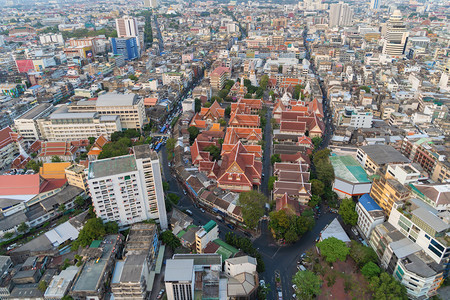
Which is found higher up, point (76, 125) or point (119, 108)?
point (119, 108)

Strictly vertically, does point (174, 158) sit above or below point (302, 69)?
below

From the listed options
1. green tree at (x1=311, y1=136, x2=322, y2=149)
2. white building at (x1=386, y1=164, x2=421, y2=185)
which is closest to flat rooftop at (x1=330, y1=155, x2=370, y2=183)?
white building at (x1=386, y1=164, x2=421, y2=185)

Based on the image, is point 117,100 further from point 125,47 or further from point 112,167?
point 125,47

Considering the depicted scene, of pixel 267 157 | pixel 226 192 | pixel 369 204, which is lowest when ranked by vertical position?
pixel 267 157

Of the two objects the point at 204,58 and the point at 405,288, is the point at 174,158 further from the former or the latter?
the point at 204,58

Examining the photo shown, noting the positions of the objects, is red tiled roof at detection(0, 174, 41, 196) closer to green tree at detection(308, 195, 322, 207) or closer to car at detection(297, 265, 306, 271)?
car at detection(297, 265, 306, 271)

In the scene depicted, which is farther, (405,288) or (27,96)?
(27,96)

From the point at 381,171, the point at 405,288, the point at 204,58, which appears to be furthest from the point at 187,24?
the point at 405,288

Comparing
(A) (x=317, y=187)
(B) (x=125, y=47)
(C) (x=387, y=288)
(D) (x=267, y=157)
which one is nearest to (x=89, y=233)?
(A) (x=317, y=187)
